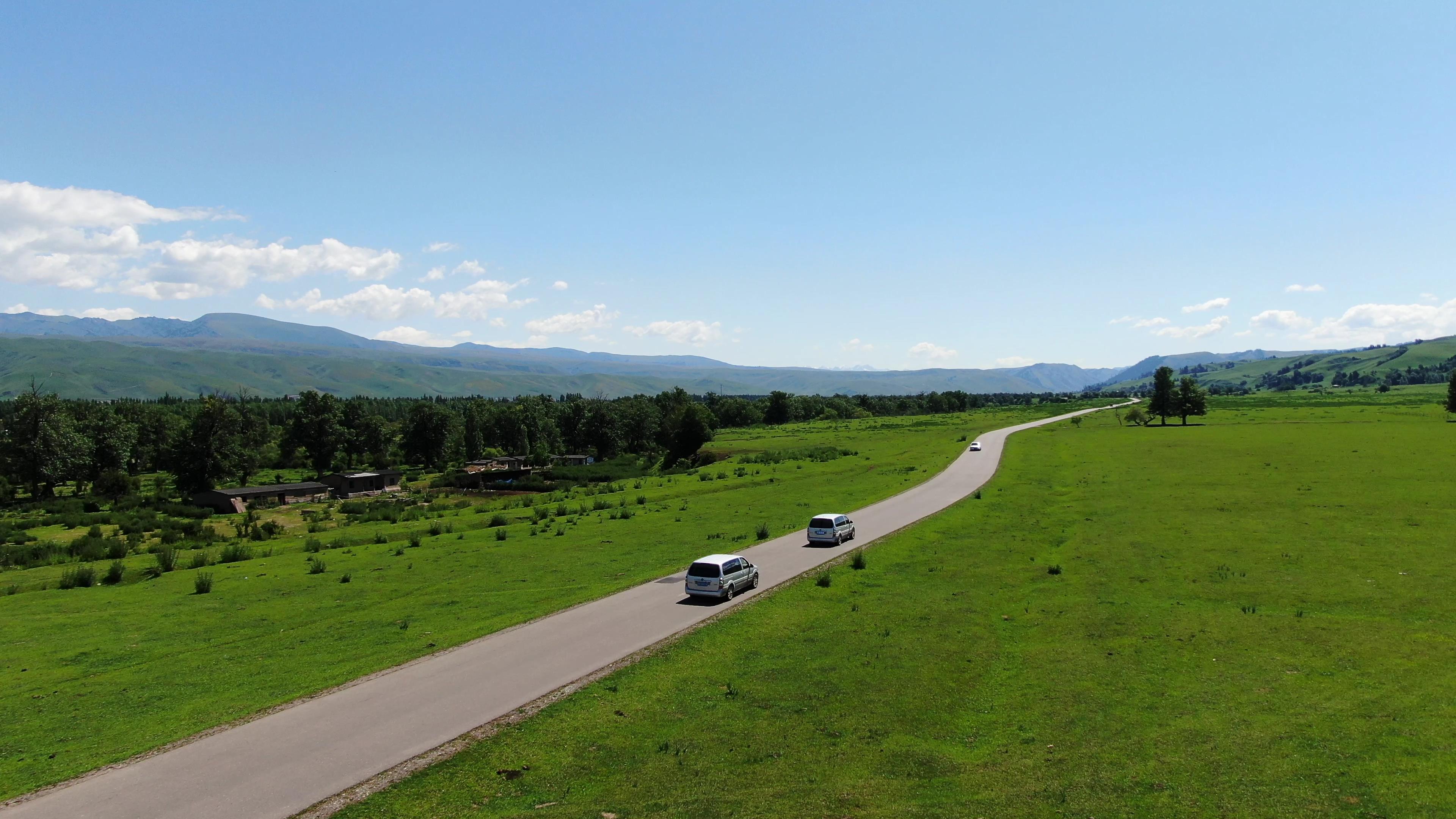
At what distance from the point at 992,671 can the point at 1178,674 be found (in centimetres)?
507

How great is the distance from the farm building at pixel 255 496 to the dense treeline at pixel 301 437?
1011 centimetres

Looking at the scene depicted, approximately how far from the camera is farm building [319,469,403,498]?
101188 mm

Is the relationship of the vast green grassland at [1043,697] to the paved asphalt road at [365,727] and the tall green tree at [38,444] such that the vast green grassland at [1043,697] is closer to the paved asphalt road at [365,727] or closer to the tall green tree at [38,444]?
the paved asphalt road at [365,727]

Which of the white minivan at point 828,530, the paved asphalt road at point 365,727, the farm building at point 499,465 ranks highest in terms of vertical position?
the white minivan at point 828,530

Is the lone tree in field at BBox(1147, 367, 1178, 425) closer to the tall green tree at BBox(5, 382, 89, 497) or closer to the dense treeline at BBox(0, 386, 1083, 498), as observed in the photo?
the dense treeline at BBox(0, 386, 1083, 498)

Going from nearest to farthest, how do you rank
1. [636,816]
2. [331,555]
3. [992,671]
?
[636,816] → [992,671] → [331,555]

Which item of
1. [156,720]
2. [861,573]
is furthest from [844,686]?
[156,720]

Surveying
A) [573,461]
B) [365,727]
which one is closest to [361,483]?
[573,461]

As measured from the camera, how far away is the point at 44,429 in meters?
94.6

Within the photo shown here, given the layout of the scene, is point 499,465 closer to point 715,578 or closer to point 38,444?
point 38,444

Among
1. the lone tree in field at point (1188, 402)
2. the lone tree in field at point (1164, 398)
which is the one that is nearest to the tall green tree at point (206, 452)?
the lone tree in field at point (1164, 398)

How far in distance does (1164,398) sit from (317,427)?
143 metres

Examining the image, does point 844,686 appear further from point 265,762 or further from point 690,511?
point 690,511

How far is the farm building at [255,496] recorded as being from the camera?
8612cm
